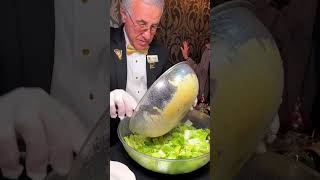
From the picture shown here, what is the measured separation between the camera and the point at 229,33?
4.72 feet

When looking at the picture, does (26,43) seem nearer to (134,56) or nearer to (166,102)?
(134,56)

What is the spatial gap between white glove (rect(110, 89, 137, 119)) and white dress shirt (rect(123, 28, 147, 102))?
3cm

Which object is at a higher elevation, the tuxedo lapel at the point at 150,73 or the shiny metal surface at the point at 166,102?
the tuxedo lapel at the point at 150,73

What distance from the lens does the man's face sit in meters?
1.50

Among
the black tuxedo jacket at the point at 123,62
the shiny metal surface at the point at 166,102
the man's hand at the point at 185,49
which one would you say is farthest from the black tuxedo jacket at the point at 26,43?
the man's hand at the point at 185,49

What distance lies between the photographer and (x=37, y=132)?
137 cm

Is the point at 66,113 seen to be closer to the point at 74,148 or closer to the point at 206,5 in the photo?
the point at 74,148

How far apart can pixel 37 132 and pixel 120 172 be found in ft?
1.18

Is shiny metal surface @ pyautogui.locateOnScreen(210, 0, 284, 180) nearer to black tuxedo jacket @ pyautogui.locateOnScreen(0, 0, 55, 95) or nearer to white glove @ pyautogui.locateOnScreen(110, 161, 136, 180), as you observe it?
white glove @ pyautogui.locateOnScreen(110, 161, 136, 180)

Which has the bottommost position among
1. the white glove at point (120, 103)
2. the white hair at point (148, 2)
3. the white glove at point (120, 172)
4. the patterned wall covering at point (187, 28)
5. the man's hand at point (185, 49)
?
the white glove at point (120, 172)

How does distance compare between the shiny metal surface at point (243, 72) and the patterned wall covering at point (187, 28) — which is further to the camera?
the patterned wall covering at point (187, 28)

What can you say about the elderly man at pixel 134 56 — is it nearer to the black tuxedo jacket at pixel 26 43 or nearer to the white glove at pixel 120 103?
the white glove at pixel 120 103

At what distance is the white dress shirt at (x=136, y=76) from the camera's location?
1.54m

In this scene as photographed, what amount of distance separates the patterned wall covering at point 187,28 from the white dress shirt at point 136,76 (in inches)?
5.0
